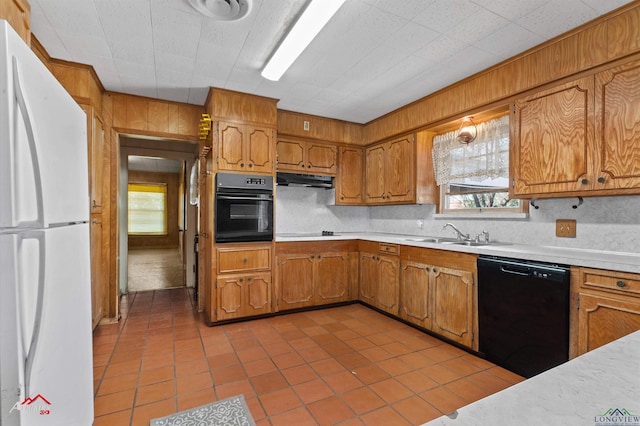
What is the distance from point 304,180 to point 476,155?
2.06 meters

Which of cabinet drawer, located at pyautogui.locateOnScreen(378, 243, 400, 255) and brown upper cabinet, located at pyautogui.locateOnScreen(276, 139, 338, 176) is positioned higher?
brown upper cabinet, located at pyautogui.locateOnScreen(276, 139, 338, 176)

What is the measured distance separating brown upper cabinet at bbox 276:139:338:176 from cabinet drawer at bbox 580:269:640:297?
2.99 m

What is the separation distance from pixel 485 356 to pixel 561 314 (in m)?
0.76

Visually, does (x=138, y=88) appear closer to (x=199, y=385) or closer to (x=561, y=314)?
(x=199, y=385)

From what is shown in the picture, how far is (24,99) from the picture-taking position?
0.97 meters

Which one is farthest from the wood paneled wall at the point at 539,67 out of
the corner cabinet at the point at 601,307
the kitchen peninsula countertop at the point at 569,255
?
the corner cabinet at the point at 601,307

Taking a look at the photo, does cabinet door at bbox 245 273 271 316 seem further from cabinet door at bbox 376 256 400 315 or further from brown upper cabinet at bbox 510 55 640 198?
brown upper cabinet at bbox 510 55 640 198

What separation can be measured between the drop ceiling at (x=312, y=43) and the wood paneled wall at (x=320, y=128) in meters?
0.65

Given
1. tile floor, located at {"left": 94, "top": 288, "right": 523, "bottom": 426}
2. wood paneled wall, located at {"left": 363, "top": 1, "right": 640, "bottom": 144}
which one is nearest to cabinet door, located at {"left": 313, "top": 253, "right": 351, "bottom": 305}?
tile floor, located at {"left": 94, "top": 288, "right": 523, "bottom": 426}

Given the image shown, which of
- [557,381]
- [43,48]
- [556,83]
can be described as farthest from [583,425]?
[43,48]

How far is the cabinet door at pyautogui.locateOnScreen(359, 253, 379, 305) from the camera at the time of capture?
3762 mm

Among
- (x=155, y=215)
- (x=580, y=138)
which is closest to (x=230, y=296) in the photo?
(x=580, y=138)

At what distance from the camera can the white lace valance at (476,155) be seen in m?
2.98

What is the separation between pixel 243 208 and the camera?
3.44 m
